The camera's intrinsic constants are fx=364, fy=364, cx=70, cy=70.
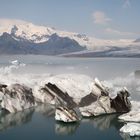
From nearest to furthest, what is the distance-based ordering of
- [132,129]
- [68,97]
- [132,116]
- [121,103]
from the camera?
[132,129]
[132,116]
[121,103]
[68,97]

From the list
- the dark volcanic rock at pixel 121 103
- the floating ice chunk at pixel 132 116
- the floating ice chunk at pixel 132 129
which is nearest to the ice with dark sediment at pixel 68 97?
the dark volcanic rock at pixel 121 103

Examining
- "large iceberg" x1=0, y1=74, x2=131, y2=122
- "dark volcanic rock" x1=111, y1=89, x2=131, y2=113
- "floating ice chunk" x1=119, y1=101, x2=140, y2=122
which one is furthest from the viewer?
"dark volcanic rock" x1=111, y1=89, x2=131, y2=113

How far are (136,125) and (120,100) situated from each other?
10.4 metres

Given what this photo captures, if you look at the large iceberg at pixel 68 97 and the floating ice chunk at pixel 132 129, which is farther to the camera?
the large iceberg at pixel 68 97

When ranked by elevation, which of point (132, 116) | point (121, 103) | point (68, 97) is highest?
point (68, 97)

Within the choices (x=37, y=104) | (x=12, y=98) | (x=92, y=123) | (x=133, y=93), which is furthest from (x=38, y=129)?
(x=133, y=93)

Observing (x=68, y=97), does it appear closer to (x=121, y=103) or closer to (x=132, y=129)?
(x=121, y=103)

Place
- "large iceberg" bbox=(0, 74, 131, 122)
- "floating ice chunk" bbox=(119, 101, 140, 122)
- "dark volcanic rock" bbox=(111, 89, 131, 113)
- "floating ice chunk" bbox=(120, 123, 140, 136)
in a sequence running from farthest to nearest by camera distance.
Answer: "dark volcanic rock" bbox=(111, 89, 131, 113)
"large iceberg" bbox=(0, 74, 131, 122)
"floating ice chunk" bbox=(119, 101, 140, 122)
"floating ice chunk" bbox=(120, 123, 140, 136)

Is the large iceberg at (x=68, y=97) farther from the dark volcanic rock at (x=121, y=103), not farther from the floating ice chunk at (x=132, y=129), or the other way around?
the floating ice chunk at (x=132, y=129)

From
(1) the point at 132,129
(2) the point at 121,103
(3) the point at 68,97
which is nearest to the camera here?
(1) the point at 132,129

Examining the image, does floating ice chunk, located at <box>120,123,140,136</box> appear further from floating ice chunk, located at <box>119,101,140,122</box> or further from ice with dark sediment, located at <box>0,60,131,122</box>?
ice with dark sediment, located at <box>0,60,131,122</box>

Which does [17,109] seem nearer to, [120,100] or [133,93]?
[120,100]

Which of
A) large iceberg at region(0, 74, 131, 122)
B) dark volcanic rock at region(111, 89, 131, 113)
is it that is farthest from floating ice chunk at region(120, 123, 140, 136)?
dark volcanic rock at region(111, 89, 131, 113)

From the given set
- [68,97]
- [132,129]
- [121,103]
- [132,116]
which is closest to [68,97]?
[68,97]
